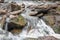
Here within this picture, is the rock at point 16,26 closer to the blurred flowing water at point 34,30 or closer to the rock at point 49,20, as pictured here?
the blurred flowing water at point 34,30

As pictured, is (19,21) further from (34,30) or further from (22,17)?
(34,30)

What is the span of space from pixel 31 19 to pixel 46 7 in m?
1.68

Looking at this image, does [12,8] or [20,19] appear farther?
[12,8]

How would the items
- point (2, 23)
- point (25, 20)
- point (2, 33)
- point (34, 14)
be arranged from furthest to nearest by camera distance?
point (34, 14)
point (25, 20)
point (2, 23)
point (2, 33)

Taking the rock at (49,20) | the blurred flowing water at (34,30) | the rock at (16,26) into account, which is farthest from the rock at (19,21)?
the rock at (49,20)

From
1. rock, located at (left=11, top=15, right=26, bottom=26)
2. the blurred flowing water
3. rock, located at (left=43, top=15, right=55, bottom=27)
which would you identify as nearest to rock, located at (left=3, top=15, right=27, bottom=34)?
rock, located at (left=11, top=15, right=26, bottom=26)

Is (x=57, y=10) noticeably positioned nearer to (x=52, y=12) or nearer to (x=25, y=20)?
(x=52, y=12)

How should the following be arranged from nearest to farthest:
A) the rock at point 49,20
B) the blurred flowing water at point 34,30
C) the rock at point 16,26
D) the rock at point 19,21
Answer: the blurred flowing water at point 34,30, the rock at point 16,26, the rock at point 19,21, the rock at point 49,20

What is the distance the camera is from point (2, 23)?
22.8ft

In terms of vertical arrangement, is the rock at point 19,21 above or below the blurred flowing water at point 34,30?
above

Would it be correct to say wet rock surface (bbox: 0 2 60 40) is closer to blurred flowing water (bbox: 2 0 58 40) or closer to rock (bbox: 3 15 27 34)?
rock (bbox: 3 15 27 34)

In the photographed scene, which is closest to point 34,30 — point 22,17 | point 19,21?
point 19,21

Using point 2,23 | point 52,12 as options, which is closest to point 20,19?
point 2,23

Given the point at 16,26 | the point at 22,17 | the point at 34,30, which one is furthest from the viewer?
the point at 22,17
